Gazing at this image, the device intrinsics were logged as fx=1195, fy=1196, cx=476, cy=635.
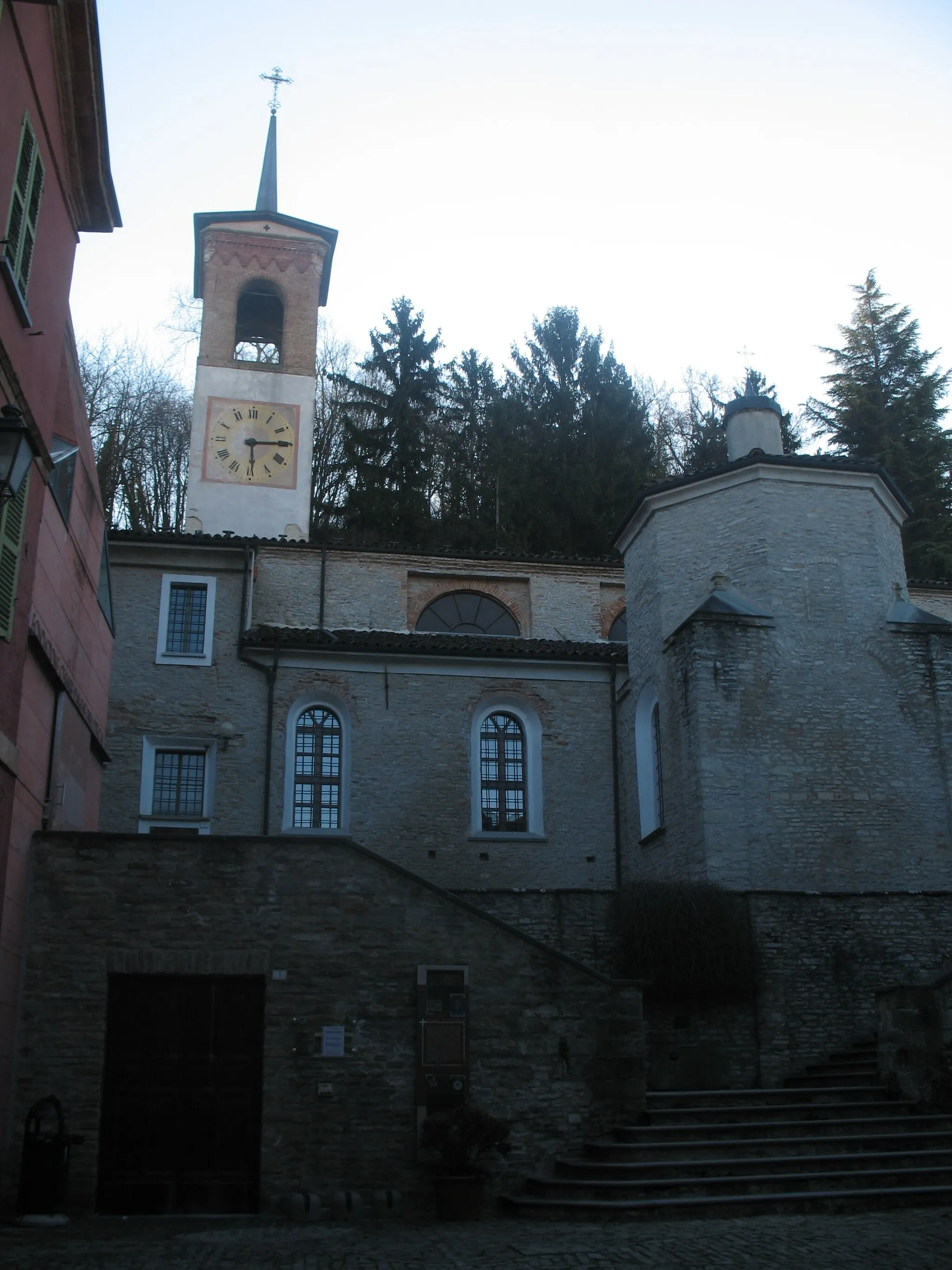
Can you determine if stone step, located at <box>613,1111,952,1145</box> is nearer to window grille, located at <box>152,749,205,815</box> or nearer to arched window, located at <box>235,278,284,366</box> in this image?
window grille, located at <box>152,749,205,815</box>

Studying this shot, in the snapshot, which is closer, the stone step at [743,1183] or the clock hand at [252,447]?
the stone step at [743,1183]

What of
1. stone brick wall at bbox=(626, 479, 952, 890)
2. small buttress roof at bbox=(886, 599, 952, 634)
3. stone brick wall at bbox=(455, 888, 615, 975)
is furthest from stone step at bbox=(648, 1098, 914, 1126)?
small buttress roof at bbox=(886, 599, 952, 634)

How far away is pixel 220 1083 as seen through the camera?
40.8 ft

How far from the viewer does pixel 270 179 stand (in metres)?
36.2

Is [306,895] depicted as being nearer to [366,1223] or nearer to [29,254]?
[366,1223]

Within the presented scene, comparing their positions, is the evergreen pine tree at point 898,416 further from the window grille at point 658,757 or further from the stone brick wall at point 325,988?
the stone brick wall at point 325,988

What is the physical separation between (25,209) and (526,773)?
598 inches

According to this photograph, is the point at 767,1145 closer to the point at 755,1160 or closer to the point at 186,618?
the point at 755,1160

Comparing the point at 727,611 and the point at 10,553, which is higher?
the point at 727,611

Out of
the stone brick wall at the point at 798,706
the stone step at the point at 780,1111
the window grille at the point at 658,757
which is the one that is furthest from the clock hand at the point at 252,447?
the stone step at the point at 780,1111

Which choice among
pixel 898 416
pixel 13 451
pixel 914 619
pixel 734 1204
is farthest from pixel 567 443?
pixel 13 451

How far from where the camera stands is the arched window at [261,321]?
1307 inches

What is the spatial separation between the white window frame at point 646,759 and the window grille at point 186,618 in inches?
335

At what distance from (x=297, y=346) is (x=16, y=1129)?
81.1 feet
